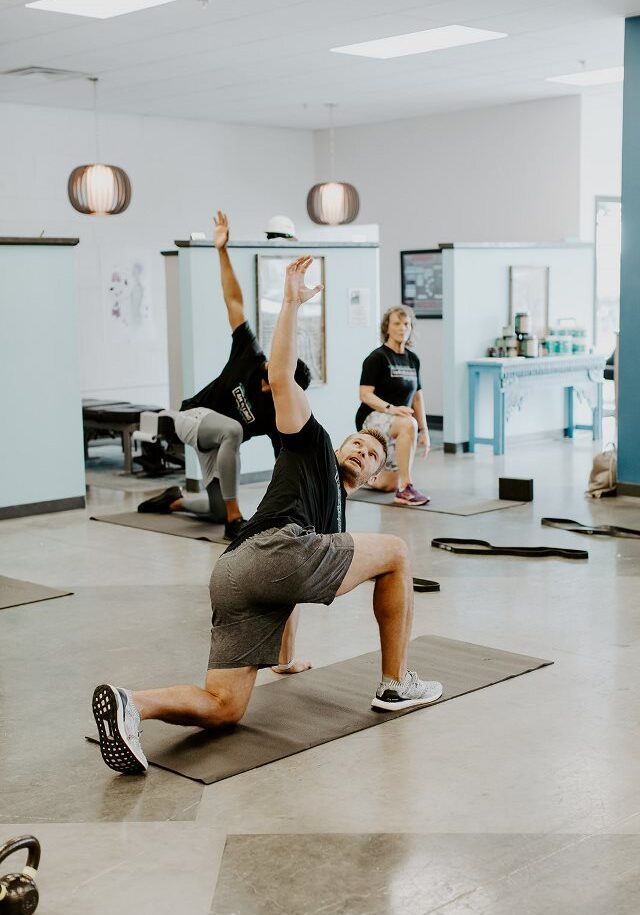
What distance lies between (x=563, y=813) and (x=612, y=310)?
9.07m

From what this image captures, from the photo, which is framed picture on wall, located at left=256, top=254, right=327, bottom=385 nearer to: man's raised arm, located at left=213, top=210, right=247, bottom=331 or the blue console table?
the blue console table

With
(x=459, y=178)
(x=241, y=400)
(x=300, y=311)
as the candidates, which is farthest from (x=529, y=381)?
(x=241, y=400)

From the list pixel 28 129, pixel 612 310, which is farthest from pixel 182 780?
pixel 612 310

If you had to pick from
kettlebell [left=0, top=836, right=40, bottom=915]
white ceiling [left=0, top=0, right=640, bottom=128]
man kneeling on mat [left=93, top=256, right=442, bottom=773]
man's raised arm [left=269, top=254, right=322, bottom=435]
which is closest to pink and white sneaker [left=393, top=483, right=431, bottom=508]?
white ceiling [left=0, top=0, right=640, bottom=128]

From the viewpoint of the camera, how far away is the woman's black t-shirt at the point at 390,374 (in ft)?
25.1

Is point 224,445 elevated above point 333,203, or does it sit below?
below

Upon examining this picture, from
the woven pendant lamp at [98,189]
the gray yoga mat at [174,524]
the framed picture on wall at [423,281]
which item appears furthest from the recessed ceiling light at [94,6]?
the framed picture on wall at [423,281]

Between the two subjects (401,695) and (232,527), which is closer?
(401,695)

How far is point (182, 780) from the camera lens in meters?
3.21

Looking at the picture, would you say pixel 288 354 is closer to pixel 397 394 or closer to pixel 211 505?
pixel 211 505

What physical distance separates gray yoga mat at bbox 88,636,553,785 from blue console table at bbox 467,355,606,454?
527 centimetres

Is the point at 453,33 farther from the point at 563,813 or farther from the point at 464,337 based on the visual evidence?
the point at 563,813

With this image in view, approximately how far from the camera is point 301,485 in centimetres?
347

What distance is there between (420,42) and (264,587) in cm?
594
